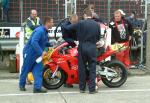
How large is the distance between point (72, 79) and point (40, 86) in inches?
31.2

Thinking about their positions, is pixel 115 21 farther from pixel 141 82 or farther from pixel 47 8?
pixel 47 8

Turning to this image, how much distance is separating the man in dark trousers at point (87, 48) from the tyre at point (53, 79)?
1.74 feet

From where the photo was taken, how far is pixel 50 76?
10.9 meters

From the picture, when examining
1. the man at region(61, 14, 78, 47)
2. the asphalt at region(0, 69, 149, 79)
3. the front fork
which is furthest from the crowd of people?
the asphalt at region(0, 69, 149, 79)

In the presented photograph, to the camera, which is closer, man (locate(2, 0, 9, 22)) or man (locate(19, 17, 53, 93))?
man (locate(19, 17, 53, 93))

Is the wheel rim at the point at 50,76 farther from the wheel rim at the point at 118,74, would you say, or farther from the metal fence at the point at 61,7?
the metal fence at the point at 61,7

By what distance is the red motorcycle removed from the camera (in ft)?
35.8

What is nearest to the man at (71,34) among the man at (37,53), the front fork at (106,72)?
the man at (37,53)

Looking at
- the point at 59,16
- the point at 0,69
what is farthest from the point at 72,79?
the point at 59,16

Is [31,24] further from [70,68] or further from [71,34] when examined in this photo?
[70,68]

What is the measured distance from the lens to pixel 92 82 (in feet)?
34.4

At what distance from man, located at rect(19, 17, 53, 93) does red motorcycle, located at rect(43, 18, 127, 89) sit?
0.29 meters

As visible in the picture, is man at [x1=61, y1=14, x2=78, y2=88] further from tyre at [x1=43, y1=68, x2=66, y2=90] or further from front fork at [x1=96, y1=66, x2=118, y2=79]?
front fork at [x1=96, y1=66, x2=118, y2=79]

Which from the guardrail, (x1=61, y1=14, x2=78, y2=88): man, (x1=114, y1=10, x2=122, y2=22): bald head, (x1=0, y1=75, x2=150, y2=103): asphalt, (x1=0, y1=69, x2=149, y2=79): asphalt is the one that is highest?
(x1=114, y1=10, x2=122, y2=22): bald head
